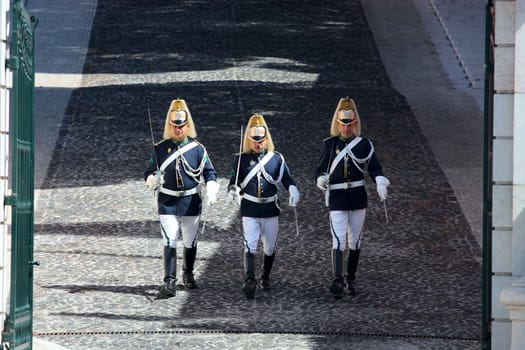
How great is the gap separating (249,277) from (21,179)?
4.18 m

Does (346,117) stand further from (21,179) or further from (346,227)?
(21,179)

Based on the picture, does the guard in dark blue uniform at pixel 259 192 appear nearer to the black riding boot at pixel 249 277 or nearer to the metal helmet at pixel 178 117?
the black riding boot at pixel 249 277

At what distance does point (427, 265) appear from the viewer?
14789 millimetres

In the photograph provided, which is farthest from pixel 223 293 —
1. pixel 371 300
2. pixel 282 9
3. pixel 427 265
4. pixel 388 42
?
pixel 282 9

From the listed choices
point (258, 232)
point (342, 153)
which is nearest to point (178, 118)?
point (258, 232)

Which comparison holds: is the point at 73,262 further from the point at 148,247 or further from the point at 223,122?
the point at 223,122

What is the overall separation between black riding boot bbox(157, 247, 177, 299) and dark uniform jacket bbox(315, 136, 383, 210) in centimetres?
169

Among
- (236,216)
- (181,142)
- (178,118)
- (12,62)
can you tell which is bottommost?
(236,216)

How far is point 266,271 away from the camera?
13.9 m

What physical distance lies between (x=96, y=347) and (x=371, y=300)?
3.06m

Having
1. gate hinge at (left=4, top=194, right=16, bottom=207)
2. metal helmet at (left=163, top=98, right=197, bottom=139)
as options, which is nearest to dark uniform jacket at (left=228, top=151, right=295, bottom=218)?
metal helmet at (left=163, top=98, right=197, bottom=139)

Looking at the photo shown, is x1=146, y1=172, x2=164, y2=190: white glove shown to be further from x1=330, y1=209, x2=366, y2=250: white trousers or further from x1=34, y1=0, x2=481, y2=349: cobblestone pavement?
x1=330, y1=209, x2=366, y2=250: white trousers

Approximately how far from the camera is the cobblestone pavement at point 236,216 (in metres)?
12.5

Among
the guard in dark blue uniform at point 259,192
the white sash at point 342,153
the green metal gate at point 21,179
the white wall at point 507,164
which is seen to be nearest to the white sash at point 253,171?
the guard in dark blue uniform at point 259,192
